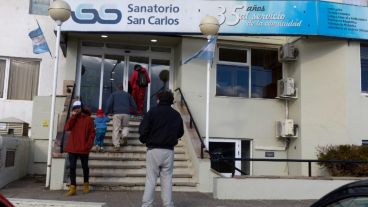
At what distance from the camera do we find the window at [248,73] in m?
14.4

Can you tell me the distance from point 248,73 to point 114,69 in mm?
4482

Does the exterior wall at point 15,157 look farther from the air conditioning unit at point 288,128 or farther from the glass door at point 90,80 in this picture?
the air conditioning unit at point 288,128

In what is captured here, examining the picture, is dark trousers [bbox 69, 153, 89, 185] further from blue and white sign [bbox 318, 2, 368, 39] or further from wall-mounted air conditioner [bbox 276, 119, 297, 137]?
blue and white sign [bbox 318, 2, 368, 39]

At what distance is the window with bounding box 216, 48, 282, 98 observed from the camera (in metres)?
14.4

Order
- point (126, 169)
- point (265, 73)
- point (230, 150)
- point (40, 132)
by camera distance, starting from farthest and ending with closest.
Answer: point (265, 73) < point (230, 150) < point (40, 132) < point (126, 169)

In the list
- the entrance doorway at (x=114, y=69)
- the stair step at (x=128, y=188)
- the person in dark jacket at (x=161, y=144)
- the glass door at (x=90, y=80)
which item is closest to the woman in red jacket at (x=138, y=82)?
the entrance doorway at (x=114, y=69)

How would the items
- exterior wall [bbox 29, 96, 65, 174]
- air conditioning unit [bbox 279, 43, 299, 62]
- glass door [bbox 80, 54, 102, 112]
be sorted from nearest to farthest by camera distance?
exterior wall [bbox 29, 96, 65, 174], air conditioning unit [bbox 279, 43, 299, 62], glass door [bbox 80, 54, 102, 112]

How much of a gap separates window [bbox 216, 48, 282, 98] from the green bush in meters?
3.41

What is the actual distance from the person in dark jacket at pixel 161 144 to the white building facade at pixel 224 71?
622cm

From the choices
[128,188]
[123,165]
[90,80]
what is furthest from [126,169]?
[90,80]

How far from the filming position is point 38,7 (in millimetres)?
14797

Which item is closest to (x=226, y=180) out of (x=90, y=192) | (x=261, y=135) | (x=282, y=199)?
(x=282, y=199)

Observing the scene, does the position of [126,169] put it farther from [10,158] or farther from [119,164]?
[10,158]

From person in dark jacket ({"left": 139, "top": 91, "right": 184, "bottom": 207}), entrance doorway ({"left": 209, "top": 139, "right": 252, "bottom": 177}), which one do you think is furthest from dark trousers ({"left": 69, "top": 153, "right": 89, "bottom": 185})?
entrance doorway ({"left": 209, "top": 139, "right": 252, "bottom": 177})
